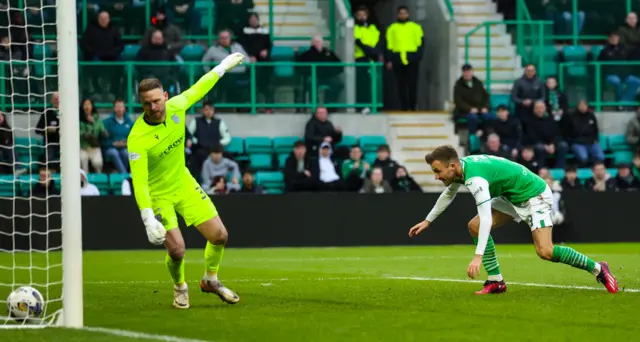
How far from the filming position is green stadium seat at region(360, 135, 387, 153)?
72.4 ft

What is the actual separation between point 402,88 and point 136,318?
52.0 ft

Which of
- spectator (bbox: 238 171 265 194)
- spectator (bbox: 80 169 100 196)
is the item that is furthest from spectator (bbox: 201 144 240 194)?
spectator (bbox: 80 169 100 196)

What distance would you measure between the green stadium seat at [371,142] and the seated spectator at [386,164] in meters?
1.06

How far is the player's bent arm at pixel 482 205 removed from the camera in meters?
9.82

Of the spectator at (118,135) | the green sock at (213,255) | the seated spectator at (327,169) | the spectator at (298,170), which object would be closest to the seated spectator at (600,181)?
the seated spectator at (327,169)

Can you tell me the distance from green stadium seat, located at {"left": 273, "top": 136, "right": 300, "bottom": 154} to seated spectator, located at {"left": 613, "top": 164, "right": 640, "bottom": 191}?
5.60 meters

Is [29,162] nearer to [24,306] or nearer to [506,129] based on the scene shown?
[506,129]

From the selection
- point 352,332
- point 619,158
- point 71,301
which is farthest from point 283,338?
point 619,158

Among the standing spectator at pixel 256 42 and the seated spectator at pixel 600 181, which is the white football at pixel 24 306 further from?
the seated spectator at pixel 600 181

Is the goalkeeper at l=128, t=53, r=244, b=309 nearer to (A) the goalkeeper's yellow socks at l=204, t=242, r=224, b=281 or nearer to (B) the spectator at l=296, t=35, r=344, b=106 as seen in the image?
(A) the goalkeeper's yellow socks at l=204, t=242, r=224, b=281

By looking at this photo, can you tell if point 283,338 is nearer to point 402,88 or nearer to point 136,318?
point 136,318

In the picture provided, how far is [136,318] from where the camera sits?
9078mm

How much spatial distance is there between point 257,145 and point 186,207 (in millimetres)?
11548

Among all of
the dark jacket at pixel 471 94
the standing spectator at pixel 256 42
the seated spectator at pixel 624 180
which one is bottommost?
the seated spectator at pixel 624 180
